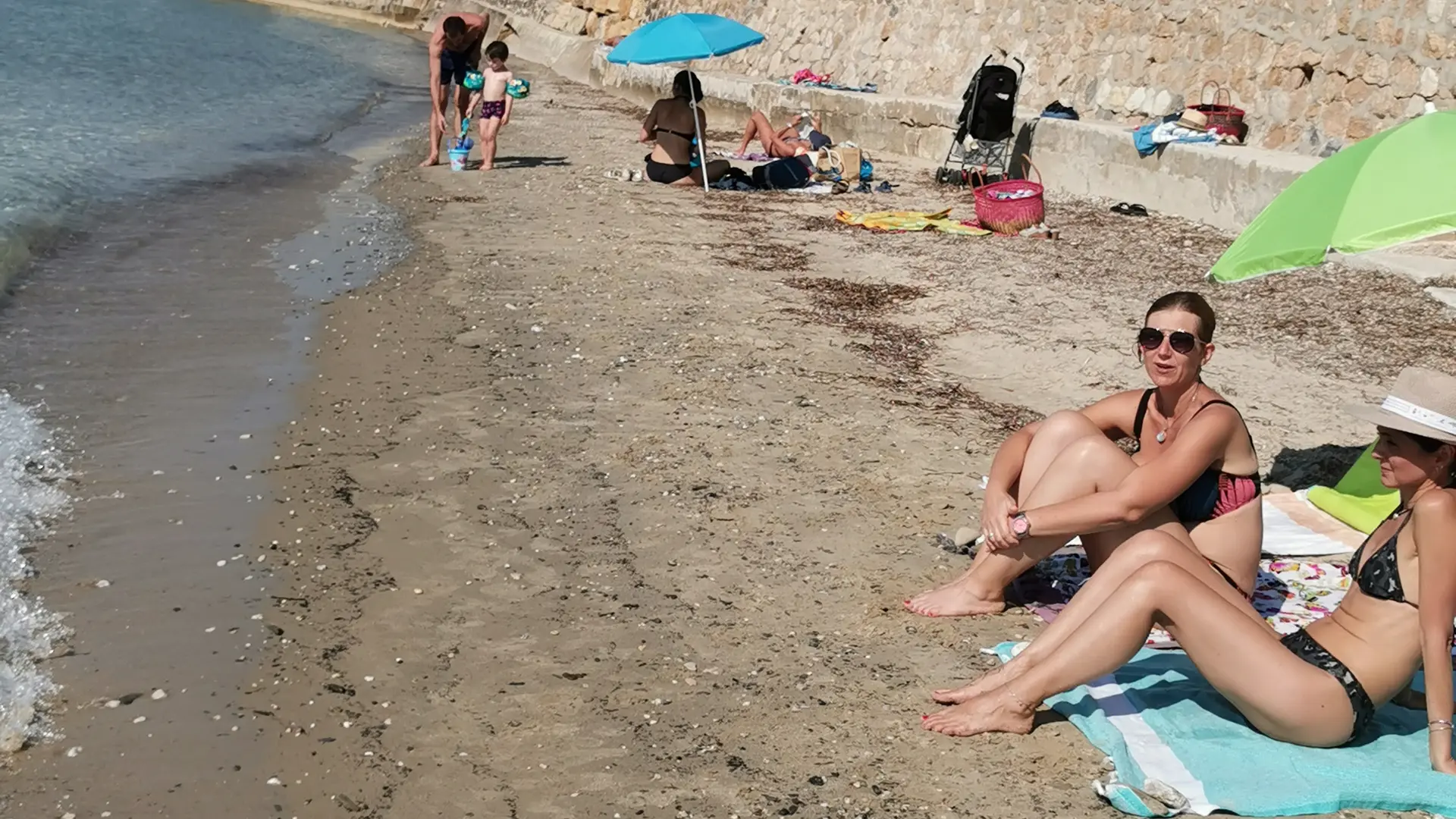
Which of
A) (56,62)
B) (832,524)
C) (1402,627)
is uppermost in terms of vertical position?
(1402,627)

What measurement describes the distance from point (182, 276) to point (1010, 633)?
7156 millimetres

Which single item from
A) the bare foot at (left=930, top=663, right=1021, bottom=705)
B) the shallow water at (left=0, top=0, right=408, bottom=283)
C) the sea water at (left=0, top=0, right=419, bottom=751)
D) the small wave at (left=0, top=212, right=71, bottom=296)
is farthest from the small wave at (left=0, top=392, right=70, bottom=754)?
the shallow water at (left=0, top=0, right=408, bottom=283)

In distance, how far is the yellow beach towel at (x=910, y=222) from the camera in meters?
11.6

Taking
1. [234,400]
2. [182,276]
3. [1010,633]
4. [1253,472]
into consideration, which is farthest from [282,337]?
[1253,472]

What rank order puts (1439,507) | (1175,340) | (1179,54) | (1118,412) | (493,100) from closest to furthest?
1. (1439,507)
2. (1175,340)
3. (1118,412)
4. (1179,54)
5. (493,100)

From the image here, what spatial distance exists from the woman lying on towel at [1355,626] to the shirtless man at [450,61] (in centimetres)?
1183

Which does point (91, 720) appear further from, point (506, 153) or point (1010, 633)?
Result: point (506, 153)

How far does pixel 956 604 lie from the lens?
475 centimetres

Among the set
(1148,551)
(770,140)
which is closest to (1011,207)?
(770,140)

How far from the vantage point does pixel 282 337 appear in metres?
8.29

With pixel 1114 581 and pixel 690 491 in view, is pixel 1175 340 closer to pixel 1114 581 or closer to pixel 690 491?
pixel 1114 581

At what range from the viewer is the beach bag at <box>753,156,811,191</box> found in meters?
13.8

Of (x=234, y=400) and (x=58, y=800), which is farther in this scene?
(x=234, y=400)

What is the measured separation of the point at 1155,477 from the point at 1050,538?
418mm
